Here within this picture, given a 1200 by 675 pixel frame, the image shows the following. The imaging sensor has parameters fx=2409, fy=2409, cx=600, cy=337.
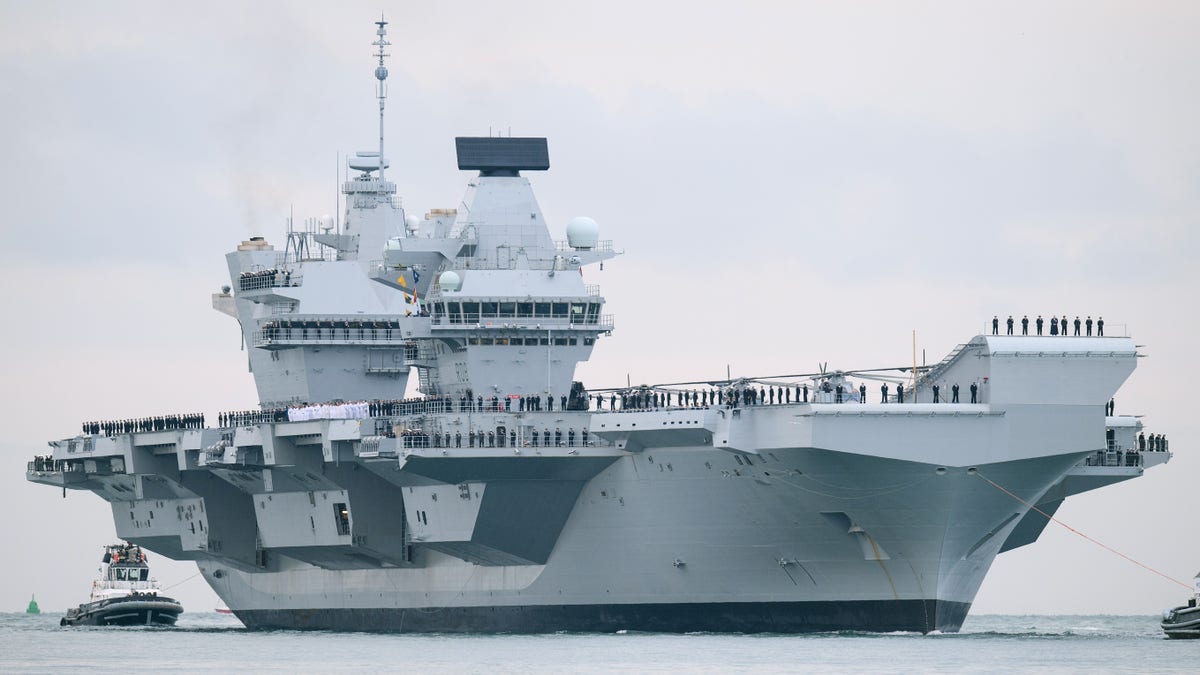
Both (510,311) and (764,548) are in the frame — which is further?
(510,311)

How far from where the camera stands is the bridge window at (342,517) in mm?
57219

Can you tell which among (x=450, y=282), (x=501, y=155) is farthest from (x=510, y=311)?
(x=501, y=155)

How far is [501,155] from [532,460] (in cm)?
968

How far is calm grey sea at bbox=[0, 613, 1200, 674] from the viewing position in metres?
43.0

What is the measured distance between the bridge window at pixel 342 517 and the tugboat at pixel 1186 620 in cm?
1905

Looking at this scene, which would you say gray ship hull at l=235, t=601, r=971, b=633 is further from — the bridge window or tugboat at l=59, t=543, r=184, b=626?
tugboat at l=59, t=543, r=184, b=626

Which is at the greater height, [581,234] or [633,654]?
[581,234]

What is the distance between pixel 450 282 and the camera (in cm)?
5562

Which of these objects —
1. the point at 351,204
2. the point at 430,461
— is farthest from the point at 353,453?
the point at 351,204

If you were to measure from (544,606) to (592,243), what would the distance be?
9.13 metres

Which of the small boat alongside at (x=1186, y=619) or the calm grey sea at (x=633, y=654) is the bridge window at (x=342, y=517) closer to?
the calm grey sea at (x=633, y=654)

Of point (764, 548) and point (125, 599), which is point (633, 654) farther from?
point (125, 599)

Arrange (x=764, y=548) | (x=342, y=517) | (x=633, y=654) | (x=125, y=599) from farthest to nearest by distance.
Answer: (x=125, y=599), (x=342, y=517), (x=764, y=548), (x=633, y=654)

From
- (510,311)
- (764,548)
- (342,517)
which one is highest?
(510,311)
